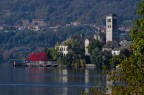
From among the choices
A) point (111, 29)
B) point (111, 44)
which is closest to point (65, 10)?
point (111, 29)

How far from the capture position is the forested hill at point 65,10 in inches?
7003

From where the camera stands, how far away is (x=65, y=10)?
191 metres

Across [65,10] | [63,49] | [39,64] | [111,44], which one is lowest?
[39,64]

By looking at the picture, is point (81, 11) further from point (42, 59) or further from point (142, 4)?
point (142, 4)

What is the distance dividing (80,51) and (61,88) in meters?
35.5

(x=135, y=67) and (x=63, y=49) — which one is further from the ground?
(x=135, y=67)

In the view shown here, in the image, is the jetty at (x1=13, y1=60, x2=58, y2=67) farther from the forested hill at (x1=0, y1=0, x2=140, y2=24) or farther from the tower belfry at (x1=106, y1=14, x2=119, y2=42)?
the forested hill at (x1=0, y1=0, x2=140, y2=24)

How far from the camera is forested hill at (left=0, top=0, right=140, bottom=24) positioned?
177875mm

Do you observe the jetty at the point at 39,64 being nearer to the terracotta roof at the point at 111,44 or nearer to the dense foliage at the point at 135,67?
the terracotta roof at the point at 111,44

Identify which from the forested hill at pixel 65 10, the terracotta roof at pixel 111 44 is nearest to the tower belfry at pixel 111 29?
the terracotta roof at pixel 111 44

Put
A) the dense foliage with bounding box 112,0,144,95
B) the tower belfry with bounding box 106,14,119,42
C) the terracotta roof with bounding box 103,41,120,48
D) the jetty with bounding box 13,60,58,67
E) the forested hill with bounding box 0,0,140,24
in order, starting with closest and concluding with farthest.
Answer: the dense foliage with bounding box 112,0,144,95, the jetty with bounding box 13,60,58,67, the terracotta roof with bounding box 103,41,120,48, the tower belfry with bounding box 106,14,119,42, the forested hill with bounding box 0,0,140,24

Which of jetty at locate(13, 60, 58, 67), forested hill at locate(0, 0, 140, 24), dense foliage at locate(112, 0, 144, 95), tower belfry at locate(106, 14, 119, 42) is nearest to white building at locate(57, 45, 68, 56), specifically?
jetty at locate(13, 60, 58, 67)

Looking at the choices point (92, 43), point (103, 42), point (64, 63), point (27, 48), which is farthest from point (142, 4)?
point (27, 48)

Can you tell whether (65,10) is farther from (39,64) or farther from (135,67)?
(135,67)
